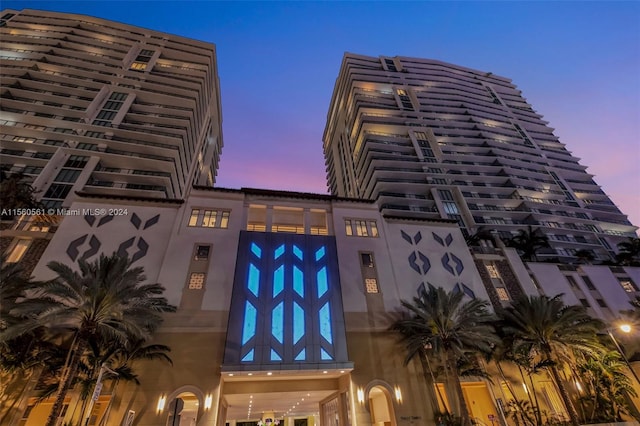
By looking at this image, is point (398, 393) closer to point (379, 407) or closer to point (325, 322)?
point (379, 407)

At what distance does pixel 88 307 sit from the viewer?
1488cm

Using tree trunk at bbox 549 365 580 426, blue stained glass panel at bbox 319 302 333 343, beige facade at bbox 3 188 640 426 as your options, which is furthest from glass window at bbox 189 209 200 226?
tree trunk at bbox 549 365 580 426

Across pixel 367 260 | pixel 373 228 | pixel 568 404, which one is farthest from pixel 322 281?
pixel 568 404

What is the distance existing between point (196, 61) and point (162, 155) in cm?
2956

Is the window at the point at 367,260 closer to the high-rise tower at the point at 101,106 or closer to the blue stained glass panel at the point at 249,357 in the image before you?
the blue stained glass panel at the point at 249,357

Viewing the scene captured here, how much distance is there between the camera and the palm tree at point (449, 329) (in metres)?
20.1

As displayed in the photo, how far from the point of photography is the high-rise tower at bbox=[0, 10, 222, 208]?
4116cm

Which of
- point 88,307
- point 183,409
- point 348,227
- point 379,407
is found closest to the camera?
point 88,307

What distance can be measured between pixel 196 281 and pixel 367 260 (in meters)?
15.1

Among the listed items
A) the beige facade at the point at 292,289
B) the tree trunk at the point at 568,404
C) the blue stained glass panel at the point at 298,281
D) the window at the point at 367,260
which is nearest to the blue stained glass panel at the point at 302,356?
the beige facade at the point at 292,289

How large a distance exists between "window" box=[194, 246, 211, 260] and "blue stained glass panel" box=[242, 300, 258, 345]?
578cm

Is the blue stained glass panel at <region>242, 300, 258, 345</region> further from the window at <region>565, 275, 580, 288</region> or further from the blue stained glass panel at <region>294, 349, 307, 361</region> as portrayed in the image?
the window at <region>565, 275, 580, 288</region>

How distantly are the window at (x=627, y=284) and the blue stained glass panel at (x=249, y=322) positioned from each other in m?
43.7

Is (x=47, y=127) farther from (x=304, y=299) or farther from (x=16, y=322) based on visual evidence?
(x=304, y=299)
